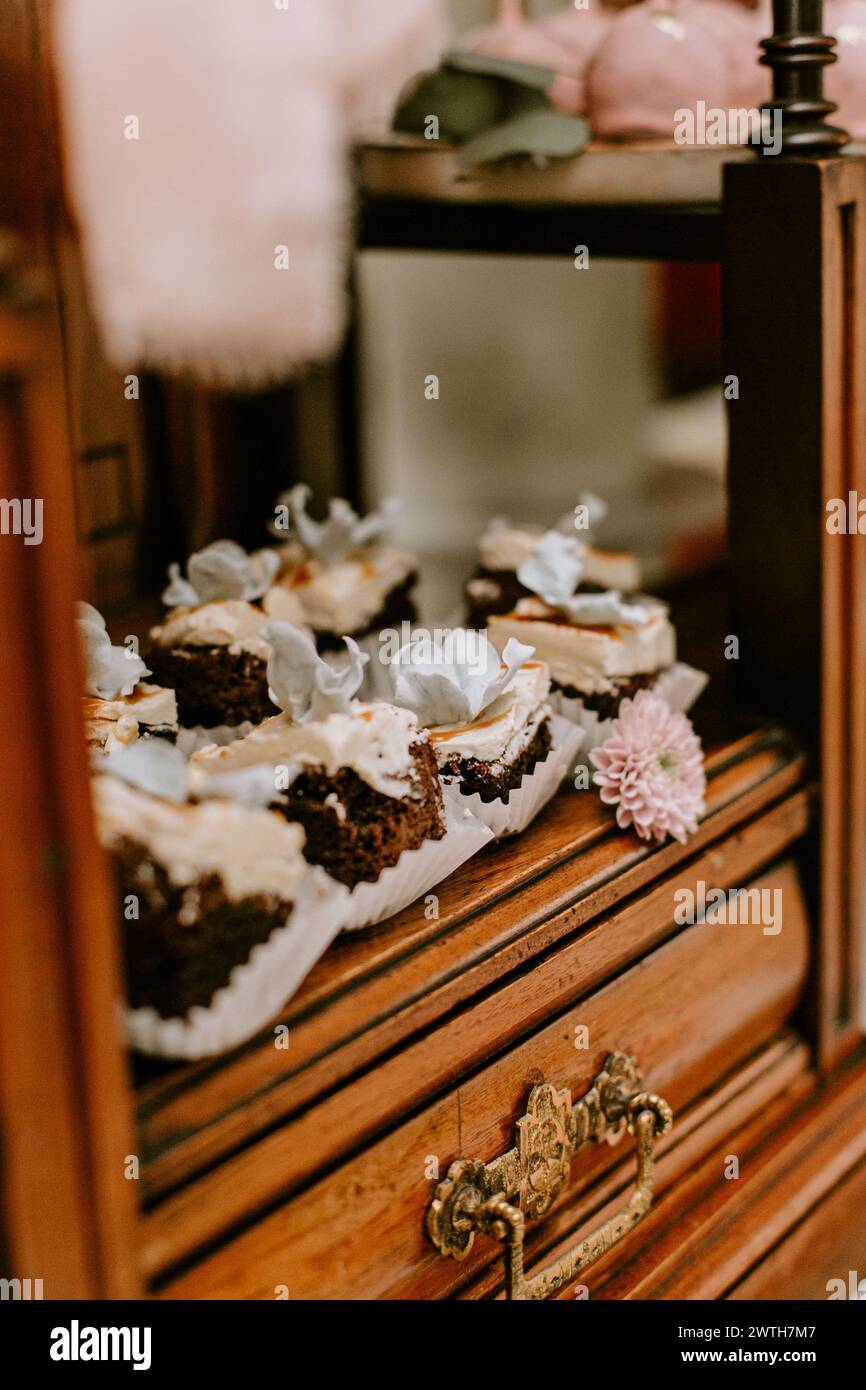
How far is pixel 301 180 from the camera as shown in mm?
2029

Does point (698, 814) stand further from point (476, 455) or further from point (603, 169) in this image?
point (476, 455)

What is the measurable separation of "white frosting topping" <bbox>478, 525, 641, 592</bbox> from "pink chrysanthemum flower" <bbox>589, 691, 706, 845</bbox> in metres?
0.31

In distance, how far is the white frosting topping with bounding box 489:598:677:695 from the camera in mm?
1454

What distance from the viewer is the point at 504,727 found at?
1.28 metres

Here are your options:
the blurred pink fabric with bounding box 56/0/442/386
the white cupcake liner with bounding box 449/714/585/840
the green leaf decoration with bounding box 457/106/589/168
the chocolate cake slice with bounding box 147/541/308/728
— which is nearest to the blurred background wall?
the blurred pink fabric with bounding box 56/0/442/386

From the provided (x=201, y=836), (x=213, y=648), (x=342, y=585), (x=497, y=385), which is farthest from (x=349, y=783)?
(x=497, y=385)

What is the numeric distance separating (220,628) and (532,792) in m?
0.37

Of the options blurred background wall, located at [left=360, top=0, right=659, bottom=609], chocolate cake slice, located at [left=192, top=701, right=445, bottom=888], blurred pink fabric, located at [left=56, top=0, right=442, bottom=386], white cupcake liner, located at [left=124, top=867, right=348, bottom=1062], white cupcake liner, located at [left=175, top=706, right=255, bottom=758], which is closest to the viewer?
white cupcake liner, located at [left=124, top=867, right=348, bottom=1062]

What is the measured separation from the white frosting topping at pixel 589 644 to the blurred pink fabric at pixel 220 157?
659 millimetres

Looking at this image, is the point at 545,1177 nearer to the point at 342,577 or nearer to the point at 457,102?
the point at 342,577

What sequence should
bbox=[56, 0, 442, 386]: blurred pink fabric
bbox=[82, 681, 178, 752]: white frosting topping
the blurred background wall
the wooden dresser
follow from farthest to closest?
the blurred background wall < bbox=[56, 0, 442, 386]: blurred pink fabric < bbox=[82, 681, 178, 752]: white frosting topping < the wooden dresser

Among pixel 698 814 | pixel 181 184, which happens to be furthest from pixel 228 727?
pixel 181 184

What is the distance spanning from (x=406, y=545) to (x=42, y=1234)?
217 cm

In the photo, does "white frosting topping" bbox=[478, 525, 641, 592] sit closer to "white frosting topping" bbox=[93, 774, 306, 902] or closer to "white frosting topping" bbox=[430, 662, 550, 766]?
"white frosting topping" bbox=[430, 662, 550, 766]
